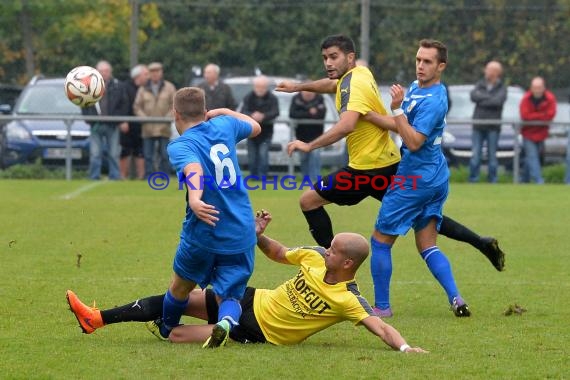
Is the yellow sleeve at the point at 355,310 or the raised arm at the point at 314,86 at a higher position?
the raised arm at the point at 314,86

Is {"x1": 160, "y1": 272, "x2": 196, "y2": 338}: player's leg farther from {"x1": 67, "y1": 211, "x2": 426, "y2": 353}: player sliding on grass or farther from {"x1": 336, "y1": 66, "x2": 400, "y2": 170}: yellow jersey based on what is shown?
{"x1": 336, "y1": 66, "x2": 400, "y2": 170}: yellow jersey

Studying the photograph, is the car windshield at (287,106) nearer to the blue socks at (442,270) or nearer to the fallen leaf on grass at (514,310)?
the blue socks at (442,270)

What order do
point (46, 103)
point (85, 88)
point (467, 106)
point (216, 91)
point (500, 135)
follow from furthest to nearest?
point (467, 106)
point (46, 103)
point (500, 135)
point (216, 91)
point (85, 88)

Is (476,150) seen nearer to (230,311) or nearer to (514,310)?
(514,310)

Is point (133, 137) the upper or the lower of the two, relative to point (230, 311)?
lower

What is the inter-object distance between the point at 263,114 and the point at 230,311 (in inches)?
465

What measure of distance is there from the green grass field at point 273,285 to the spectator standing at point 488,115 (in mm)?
2346

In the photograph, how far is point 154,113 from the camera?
62.7 ft

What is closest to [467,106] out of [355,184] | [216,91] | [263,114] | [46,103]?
[263,114]

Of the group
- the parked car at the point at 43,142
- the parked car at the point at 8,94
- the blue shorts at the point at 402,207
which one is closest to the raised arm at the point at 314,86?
the blue shorts at the point at 402,207

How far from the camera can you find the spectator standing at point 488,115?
19047 mm

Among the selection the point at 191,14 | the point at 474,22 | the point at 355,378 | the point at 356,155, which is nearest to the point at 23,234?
the point at 356,155

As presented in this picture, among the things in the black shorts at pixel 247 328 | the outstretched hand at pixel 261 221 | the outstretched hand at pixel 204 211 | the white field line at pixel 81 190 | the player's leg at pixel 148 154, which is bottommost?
the white field line at pixel 81 190

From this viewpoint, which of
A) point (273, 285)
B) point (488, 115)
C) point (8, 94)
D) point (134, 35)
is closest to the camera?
point (273, 285)
